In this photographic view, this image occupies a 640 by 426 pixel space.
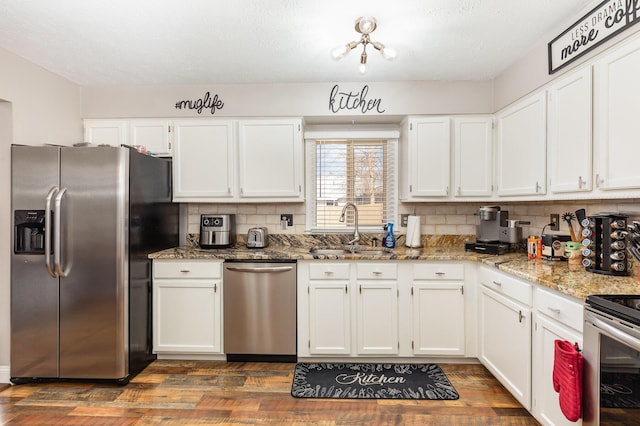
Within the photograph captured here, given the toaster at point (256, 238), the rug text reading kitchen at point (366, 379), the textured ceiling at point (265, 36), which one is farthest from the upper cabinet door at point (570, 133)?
→ the toaster at point (256, 238)

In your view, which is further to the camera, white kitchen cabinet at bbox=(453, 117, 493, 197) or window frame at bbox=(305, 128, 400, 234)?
window frame at bbox=(305, 128, 400, 234)

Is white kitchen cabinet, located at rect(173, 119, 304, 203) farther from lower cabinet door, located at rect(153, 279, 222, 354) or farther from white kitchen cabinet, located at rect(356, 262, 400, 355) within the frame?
white kitchen cabinet, located at rect(356, 262, 400, 355)

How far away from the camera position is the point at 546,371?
1.86 metres

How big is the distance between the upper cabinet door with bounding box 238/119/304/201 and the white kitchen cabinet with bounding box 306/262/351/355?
752mm

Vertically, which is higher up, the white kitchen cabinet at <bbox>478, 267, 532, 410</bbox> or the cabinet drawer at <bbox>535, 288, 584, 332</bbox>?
the cabinet drawer at <bbox>535, 288, 584, 332</bbox>

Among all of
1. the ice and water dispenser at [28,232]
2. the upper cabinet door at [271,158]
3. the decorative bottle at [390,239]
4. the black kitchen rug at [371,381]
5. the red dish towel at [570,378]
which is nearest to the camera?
the red dish towel at [570,378]

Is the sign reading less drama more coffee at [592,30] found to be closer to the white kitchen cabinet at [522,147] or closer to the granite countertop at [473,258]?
the white kitchen cabinet at [522,147]

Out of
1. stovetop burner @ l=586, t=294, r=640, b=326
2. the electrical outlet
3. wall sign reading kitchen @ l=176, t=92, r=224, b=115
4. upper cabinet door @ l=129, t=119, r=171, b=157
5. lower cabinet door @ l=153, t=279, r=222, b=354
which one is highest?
wall sign reading kitchen @ l=176, t=92, r=224, b=115

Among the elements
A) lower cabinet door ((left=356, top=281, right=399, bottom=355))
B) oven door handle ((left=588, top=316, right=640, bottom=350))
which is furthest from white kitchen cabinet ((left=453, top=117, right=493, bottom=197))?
oven door handle ((left=588, top=316, right=640, bottom=350))

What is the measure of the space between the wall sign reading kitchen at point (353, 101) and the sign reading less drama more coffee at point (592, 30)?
4.40ft

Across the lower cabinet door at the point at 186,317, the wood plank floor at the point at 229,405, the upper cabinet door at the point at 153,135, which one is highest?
the upper cabinet door at the point at 153,135

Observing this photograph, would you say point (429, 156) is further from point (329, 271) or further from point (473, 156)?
point (329, 271)

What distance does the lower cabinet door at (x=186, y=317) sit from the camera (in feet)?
9.41

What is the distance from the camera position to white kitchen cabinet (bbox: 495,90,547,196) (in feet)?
7.86
